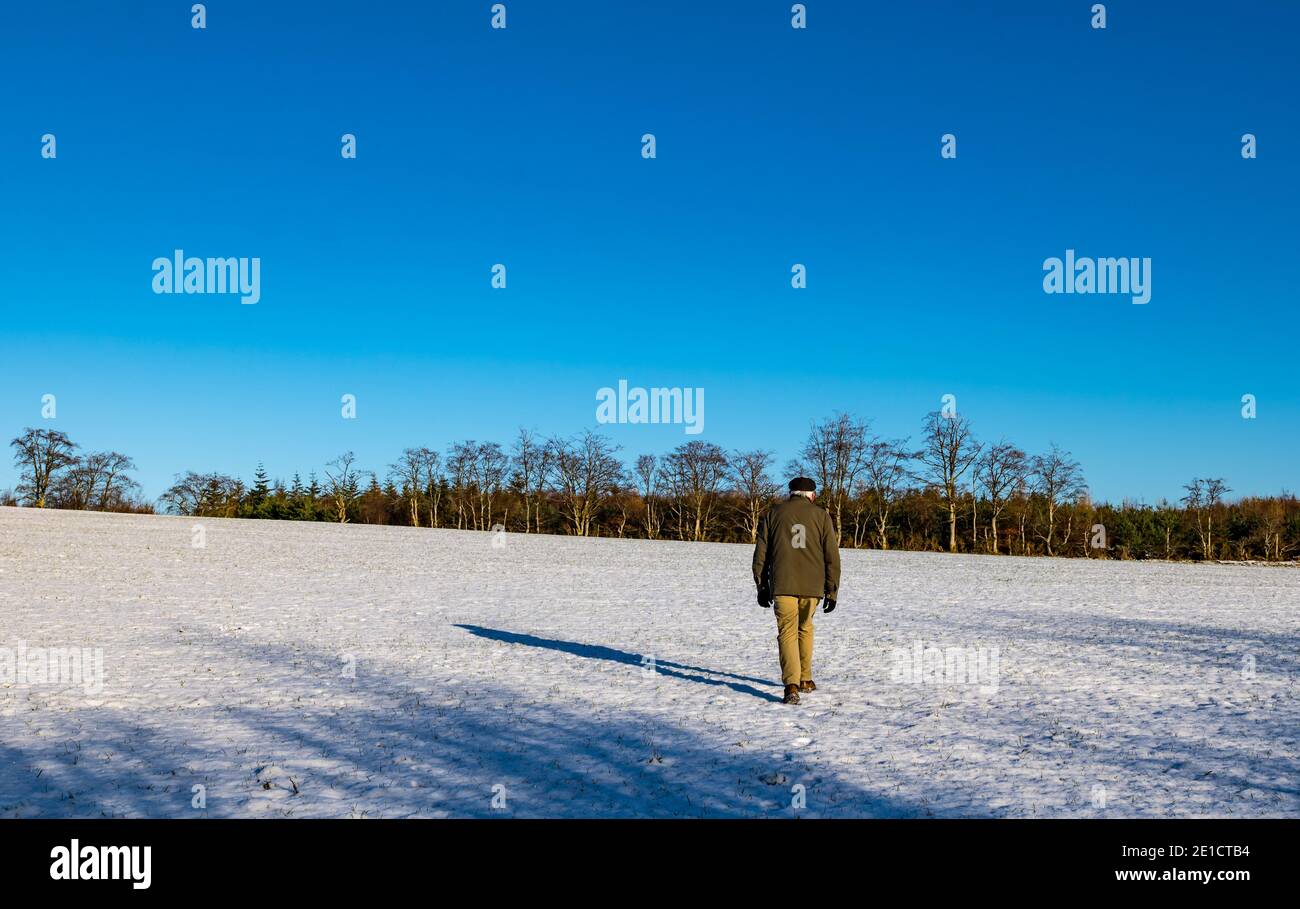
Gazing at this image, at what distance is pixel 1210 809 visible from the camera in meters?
6.26

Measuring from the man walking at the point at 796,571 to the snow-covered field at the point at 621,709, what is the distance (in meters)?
0.51

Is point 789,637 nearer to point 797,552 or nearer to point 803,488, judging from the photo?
point 797,552

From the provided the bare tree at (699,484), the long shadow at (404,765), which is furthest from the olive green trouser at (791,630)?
the bare tree at (699,484)

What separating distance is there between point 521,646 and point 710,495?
167ft

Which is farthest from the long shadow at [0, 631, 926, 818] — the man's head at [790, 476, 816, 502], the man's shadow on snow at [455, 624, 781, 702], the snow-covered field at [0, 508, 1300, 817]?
the man's head at [790, 476, 816, 502]

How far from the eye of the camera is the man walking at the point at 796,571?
9.73 m

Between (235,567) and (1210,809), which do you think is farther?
(235,567)

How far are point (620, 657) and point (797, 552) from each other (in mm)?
4031

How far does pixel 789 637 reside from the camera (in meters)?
9.76

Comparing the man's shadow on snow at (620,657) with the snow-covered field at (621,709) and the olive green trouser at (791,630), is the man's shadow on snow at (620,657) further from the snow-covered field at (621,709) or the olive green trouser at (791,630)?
the olive green trouser at (791,630)

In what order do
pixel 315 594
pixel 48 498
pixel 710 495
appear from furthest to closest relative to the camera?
pixel 48 498 → pixel 710 495 → pixel 315 594

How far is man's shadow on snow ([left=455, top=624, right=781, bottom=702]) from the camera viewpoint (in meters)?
10.7
